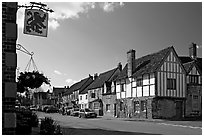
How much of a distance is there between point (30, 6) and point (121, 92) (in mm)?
29027

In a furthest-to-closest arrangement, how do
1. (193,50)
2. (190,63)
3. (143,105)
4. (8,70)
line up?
1. (193,50)
2. (190,63)
3. (143,105)
4. (8,70)

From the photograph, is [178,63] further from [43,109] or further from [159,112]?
[43,109]

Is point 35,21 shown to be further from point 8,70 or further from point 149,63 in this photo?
point 149,63

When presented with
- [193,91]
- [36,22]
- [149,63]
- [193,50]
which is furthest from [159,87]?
[36,22]

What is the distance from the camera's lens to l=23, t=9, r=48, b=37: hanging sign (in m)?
8.52

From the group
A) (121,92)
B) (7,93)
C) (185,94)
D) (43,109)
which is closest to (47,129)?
(7,93)

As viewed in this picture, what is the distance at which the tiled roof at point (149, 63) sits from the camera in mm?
32081

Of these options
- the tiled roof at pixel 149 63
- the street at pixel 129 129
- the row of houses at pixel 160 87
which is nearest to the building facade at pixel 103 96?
the row of houses at pixel 160 87

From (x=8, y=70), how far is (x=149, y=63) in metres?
27.2

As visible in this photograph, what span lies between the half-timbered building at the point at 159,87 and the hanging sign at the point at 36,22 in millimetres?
23380

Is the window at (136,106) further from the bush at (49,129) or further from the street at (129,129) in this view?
the bush at (49,129)

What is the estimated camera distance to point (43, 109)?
6069 centimetres

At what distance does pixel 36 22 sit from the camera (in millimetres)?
8727

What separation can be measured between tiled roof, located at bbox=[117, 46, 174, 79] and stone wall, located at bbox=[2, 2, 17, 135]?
24.4 metres
